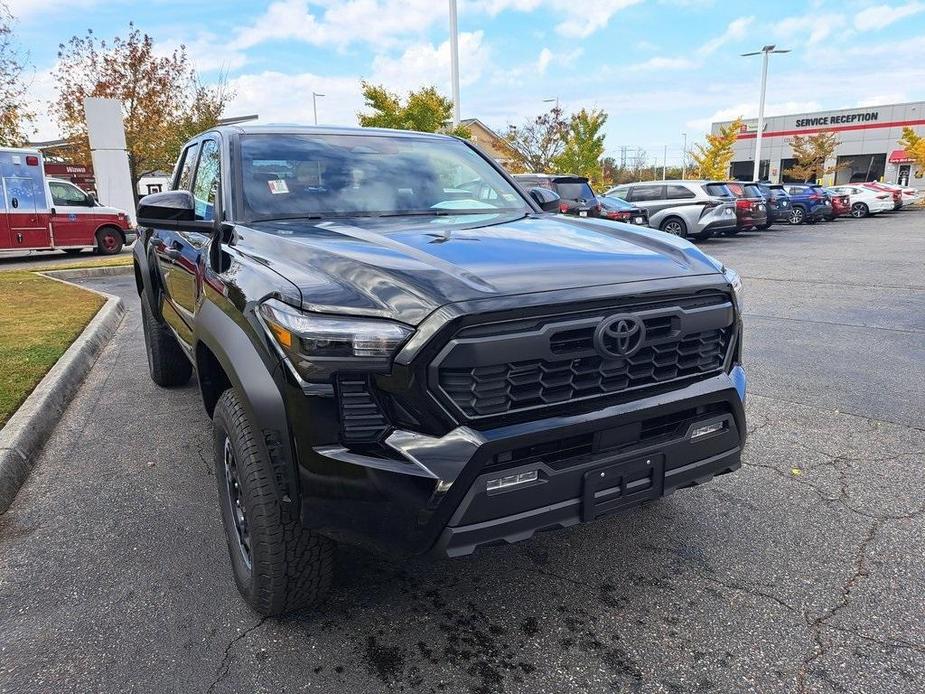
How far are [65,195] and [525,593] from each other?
56.5 feet

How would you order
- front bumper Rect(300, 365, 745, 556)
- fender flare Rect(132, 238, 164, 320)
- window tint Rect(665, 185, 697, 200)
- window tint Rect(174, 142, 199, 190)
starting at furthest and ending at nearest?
window tint Rect(665, 185, 697, 200) → fender flare Rect(132, 238, 164, 320) → window tint Rect(174, 142, 199, 190) → front bumper Rect(300, 365, 745, 556)

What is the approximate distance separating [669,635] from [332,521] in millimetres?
1253

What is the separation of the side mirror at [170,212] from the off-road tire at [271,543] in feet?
3.19

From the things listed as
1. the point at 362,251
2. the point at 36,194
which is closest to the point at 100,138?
the point at 36,194

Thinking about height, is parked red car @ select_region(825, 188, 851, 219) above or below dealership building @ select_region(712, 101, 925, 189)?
below

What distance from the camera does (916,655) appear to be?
7.30 feet

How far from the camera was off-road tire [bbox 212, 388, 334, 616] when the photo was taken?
2.22m

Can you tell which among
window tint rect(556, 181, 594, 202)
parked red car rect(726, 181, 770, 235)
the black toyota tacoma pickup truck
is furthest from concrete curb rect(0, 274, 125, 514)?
parked red car rect(726, 181, 770, 235)

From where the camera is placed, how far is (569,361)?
2156mm

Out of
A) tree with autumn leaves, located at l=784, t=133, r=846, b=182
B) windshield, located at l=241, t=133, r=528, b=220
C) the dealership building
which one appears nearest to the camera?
windshield, located at l=241, t=133, r=528, b=220

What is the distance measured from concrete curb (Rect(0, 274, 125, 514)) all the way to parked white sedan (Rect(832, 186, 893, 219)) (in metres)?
32.8

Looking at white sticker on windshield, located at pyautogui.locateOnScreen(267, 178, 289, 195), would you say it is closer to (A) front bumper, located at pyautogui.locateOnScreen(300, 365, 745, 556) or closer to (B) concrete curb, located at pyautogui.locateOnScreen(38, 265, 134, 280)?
(A) front bumper, located at pyautogui.locateOnScreen(300, 365, 745, 556)

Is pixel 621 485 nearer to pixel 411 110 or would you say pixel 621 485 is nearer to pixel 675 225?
pixel 675 225

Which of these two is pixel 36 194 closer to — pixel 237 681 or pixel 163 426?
pixel 163 426
